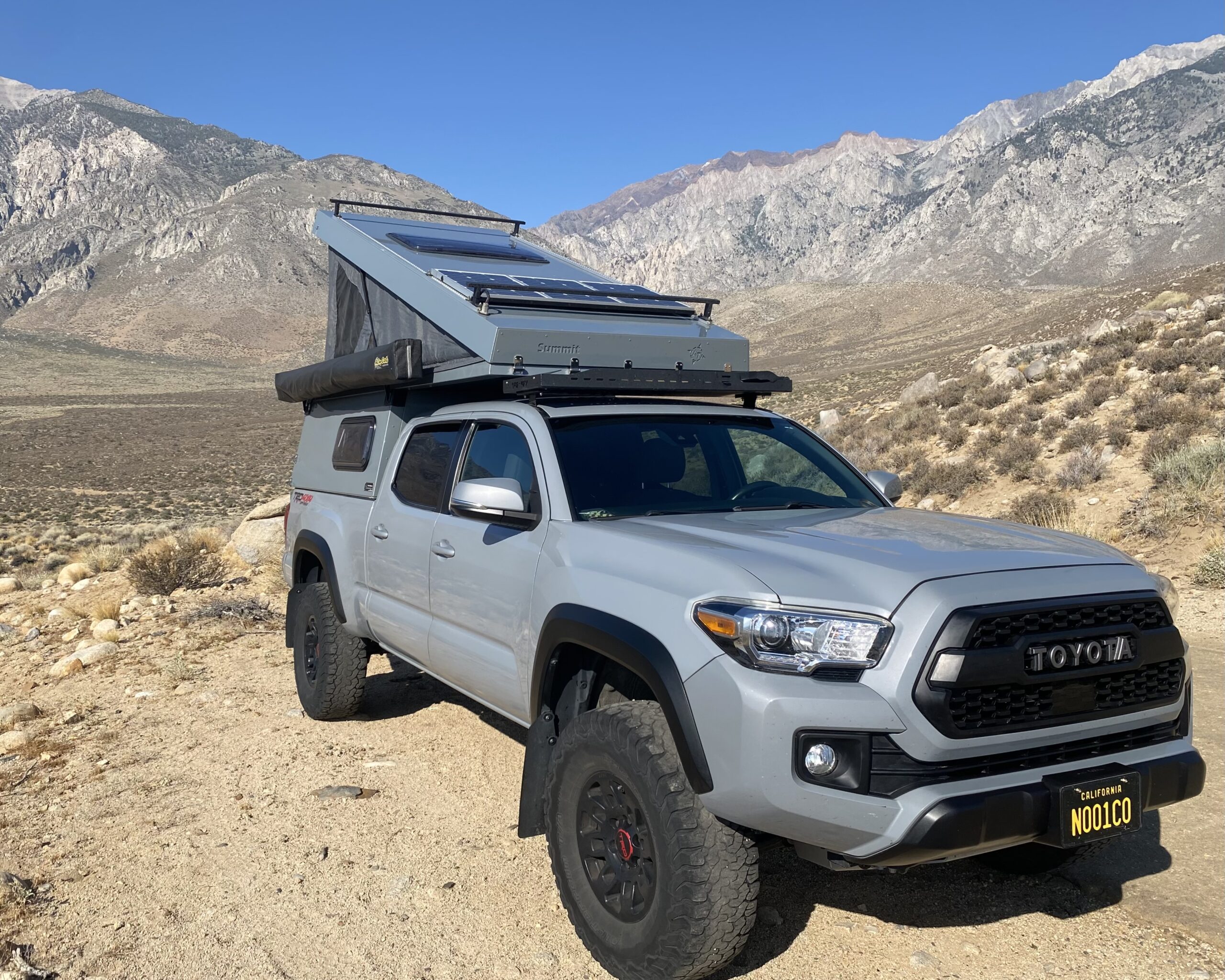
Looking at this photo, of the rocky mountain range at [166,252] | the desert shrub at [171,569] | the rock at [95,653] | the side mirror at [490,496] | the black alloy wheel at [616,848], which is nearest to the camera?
the black alloy wheel at [616,848]

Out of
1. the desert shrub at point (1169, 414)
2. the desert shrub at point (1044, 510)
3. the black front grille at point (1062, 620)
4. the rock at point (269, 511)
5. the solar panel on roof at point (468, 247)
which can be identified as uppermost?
the solar panel on roof at point (468, 247)

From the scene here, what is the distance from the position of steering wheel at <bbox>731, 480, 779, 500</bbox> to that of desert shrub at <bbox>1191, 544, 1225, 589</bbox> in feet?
18.9

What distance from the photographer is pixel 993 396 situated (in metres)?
18.2

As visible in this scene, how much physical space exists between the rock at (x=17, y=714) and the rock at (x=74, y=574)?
19.7 feet

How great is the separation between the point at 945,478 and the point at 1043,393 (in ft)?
13.3

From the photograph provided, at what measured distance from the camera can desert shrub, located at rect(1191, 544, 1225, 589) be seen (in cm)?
850

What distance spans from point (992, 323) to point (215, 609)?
259 ft

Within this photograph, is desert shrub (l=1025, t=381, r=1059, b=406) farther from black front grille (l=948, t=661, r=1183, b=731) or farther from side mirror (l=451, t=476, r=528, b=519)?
side mirror (l=451, t=476, r=528, b=519)

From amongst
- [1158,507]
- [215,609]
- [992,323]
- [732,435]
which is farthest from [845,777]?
[992,323]

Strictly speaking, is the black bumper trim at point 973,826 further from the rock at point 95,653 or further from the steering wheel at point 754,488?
the rock at point 95,653

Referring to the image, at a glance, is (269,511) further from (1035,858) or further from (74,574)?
(1035,858)

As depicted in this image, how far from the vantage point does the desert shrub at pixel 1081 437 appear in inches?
531

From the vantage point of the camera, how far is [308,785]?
5.32m

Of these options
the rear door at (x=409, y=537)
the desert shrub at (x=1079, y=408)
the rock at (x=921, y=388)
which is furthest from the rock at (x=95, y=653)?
the rock at (x=921, y=388)
